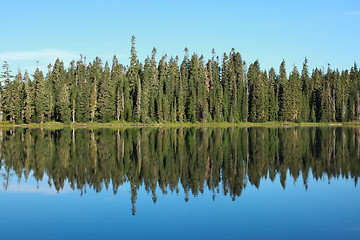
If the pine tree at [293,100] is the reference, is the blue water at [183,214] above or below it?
below

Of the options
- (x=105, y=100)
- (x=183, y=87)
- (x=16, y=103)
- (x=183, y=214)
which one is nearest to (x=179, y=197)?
(x=183, y=214)

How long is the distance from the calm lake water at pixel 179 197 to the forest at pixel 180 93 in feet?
307

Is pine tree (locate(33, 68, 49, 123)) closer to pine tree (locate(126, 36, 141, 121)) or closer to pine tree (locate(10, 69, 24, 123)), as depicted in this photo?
pine tree (locate(10, 69, 24, 123))

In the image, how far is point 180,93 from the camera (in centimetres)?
14012

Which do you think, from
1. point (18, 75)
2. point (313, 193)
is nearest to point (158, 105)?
point (18, 75)

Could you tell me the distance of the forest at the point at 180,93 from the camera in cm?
12433

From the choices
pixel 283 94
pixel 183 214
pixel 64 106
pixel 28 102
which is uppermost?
pixel 283 94

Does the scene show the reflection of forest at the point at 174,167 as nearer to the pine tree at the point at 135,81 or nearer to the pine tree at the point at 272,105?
the pine tree at the point at 135,81

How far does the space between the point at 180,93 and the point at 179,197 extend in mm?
120973

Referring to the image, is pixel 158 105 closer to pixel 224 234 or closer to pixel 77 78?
pixel 77 78

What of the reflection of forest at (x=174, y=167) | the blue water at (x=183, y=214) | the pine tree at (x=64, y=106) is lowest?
the blue water at (x=183, y=214)

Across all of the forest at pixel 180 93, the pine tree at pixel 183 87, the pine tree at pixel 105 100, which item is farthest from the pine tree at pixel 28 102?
the pine tree at pixel 183 87

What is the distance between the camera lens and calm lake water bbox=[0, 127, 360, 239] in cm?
1485

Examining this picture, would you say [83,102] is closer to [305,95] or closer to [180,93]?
[180,93]
